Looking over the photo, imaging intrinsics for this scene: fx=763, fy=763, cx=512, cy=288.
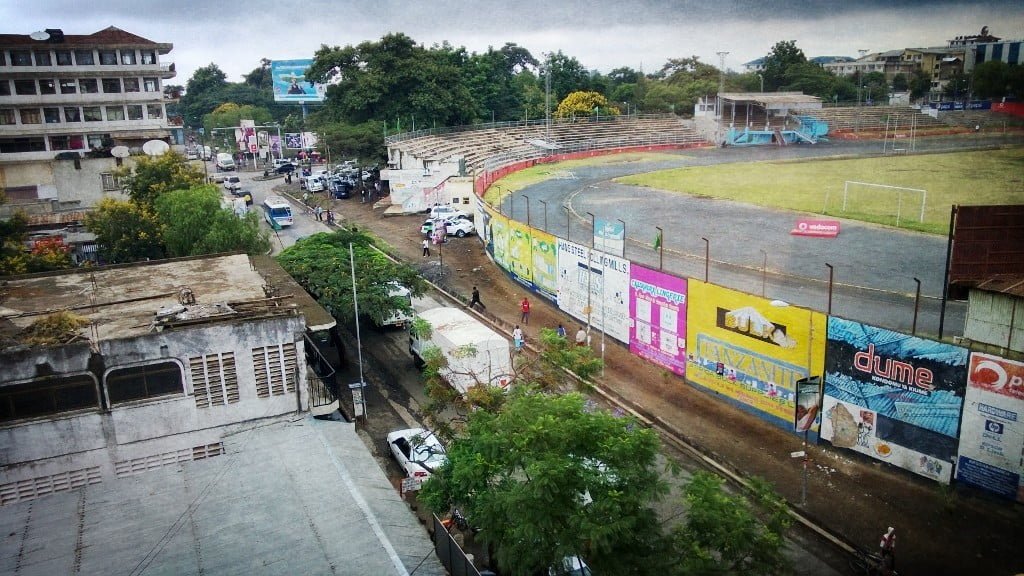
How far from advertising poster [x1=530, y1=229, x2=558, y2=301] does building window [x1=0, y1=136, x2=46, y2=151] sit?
141ft

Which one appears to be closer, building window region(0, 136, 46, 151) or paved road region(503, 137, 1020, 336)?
paved road region(503, 137, 1020, 336)

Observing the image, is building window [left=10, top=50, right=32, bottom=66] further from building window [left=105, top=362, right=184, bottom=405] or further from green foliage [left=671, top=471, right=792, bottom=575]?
green foliage [left=671, top=471, right=792, bottom=575]

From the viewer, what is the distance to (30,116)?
56.7 meters

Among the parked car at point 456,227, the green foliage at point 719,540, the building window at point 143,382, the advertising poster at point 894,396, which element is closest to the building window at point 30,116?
the parked car at point 456,227

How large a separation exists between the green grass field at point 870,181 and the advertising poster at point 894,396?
2914 cm

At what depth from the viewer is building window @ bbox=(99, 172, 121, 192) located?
5353 centimetres

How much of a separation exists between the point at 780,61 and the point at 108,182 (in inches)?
4323

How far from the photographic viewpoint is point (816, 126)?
341 ft

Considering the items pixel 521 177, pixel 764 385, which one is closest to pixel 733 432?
pixel 764 385

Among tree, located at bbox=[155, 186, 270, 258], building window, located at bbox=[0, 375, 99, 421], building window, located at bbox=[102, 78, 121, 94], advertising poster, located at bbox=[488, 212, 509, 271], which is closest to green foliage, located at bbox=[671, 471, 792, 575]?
building window, located at bbox=[0, 375, 99, 421]

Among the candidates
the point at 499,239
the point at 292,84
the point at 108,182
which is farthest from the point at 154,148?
the point at 292,84

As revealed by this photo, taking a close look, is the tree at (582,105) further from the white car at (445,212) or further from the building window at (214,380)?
the building window at (214,380)

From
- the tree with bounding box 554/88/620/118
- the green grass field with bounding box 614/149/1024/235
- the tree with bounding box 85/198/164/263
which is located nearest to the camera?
the tree with bounding box 85/198/164/263

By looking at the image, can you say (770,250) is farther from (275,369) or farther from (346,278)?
(275,369)
